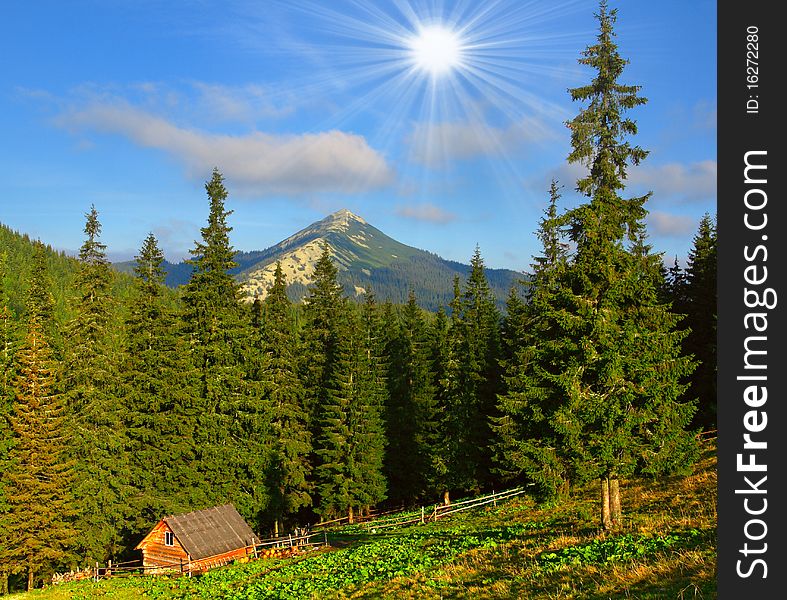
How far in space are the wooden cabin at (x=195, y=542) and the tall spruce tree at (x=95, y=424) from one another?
11.3 ft

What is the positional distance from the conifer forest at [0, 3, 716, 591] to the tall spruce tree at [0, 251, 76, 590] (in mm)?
132

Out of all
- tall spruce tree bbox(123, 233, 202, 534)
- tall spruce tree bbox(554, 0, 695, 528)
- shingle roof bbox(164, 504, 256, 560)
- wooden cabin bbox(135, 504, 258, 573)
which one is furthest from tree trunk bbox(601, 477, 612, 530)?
tall spruce tree bbox(123, 233, 202, 534)

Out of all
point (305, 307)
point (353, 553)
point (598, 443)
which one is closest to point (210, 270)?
point (305, 307)

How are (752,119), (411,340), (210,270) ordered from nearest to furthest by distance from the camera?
(752,119) < (210,270) < (411,340)

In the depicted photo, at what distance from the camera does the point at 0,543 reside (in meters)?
34.4

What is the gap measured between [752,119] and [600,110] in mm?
22043

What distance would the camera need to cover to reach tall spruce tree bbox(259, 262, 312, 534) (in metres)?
46.1

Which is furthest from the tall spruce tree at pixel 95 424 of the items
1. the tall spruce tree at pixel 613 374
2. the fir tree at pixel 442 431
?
the tall spruce tree at pixel 613 374

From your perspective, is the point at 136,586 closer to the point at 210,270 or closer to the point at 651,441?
the point at 210,270

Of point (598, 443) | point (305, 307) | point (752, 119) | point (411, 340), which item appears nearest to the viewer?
point (752, 119)

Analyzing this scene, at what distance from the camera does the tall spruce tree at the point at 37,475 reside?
1383 inches

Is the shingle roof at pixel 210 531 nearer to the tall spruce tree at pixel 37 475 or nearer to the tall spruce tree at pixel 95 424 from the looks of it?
the tall spruce tree at pixel 95 424

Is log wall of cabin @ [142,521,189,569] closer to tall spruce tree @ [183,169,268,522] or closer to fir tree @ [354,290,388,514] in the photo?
tall spruce tree @ [183,169,268,522]

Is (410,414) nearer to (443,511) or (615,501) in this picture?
(443,511)
